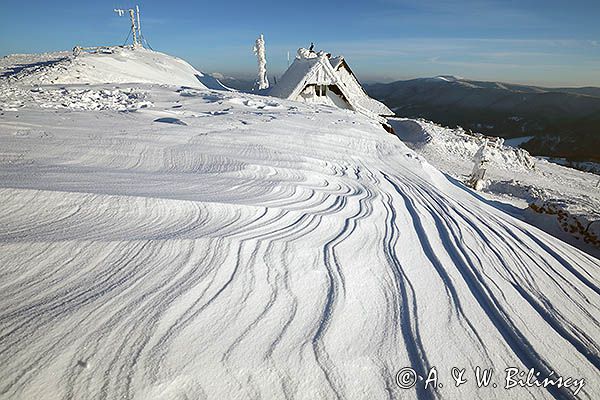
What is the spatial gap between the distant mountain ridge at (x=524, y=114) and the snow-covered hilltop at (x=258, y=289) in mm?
28746

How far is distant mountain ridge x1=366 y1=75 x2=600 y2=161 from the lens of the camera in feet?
96.3

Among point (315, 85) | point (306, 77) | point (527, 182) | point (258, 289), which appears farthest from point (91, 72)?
point (527, 182)

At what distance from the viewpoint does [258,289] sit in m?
1.51

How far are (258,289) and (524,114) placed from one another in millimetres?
52290

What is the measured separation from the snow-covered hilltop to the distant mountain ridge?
94.3 ft

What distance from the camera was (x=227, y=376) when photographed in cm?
109

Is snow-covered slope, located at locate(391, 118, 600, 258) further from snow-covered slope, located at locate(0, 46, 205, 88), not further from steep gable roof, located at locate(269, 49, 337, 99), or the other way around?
snow-covered slope, located at locate(0, 46, 205, 88)

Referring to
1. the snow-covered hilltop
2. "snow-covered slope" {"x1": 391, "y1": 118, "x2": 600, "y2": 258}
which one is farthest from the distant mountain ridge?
the snow-covered hilltop

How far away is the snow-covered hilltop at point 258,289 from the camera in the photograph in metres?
1.10

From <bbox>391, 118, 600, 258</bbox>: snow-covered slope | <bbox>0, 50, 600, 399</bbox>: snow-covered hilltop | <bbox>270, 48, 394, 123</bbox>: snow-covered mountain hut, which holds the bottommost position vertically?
<bbox>391, 118, 600, 258</bbox>: snow-covered slope

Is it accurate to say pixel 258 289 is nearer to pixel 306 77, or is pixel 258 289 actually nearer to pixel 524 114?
pixel 306 77

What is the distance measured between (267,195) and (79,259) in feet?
4.78

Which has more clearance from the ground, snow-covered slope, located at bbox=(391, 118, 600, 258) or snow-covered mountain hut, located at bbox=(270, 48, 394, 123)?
snow-covered mountain hut, located at bbox=(270, 48, 394, 123)

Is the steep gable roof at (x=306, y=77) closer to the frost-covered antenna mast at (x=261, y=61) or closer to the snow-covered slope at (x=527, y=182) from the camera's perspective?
the snow-covered slope at (x=527, y=182)
